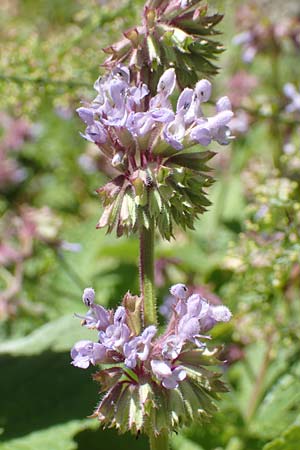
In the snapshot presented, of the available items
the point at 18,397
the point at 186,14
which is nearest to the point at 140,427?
the point at 186,14

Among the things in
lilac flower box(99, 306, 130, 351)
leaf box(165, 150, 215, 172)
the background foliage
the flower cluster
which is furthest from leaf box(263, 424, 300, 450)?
the flower cluster

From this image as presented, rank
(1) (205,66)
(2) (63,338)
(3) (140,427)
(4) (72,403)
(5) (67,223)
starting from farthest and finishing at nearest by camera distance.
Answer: (5) (67,223) → (2) (63,338) → (4) (72,403) → (1) (205,66) → (3) (140,427)

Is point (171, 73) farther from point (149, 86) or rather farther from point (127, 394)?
point (127, 394)

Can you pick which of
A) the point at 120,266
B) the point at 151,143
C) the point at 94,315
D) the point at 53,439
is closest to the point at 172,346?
the point at 94,315

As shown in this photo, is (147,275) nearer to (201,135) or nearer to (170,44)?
(201,135)

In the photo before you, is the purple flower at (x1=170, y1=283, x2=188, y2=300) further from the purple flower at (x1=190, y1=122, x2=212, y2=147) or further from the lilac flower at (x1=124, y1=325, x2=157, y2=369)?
the purple flower at (x1=190, y1=122, x2=212, y2=147)

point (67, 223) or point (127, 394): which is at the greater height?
point (67, 223)

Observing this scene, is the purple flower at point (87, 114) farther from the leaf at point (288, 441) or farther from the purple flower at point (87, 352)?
the leaf at point (288, 441)

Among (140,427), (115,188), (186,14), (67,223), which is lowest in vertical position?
(140,427)
